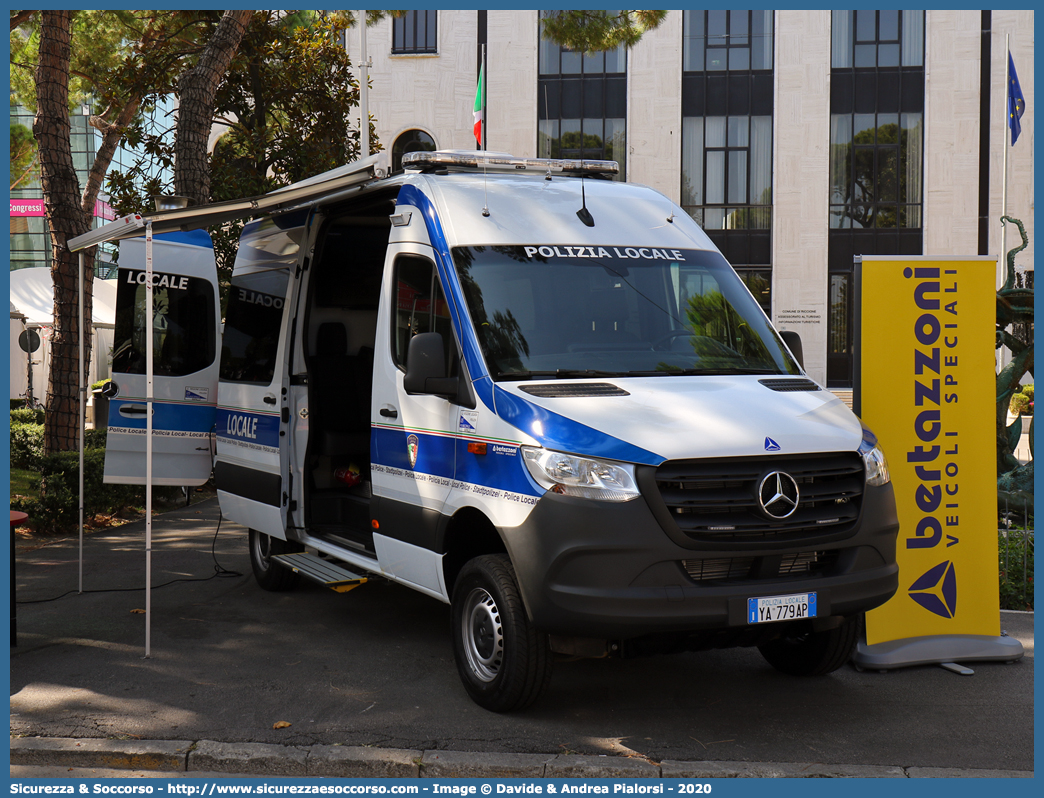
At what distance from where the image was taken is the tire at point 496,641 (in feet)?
16.5

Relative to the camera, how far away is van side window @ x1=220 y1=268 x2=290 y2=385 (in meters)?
7.86

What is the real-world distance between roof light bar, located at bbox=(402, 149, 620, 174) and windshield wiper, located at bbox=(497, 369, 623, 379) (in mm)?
1693

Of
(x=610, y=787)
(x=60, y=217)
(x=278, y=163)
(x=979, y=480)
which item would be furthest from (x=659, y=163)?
(x=610, y=787)

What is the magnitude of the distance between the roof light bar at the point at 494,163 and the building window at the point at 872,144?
2558 cm

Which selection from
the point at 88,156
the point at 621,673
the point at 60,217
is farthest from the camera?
the point at 88,156

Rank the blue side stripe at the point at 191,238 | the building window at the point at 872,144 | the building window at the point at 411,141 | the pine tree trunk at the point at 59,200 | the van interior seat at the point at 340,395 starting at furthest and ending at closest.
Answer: the building window at the point at 411,141, the building window at the point at 872,144, the pine tree trunk at the point at 59,200, the blue side stripe at the point at 191,238, the van interior seat at the point at 340,395

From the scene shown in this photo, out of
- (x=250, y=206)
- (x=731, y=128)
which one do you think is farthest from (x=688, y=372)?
(x=731, y=128)

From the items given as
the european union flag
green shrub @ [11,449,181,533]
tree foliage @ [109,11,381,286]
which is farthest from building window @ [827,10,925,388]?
green shrub @ [11,449,181,533]

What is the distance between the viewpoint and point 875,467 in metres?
5.23

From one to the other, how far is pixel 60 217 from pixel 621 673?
9.01 metres

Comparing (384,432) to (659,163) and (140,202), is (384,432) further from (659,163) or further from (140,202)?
(659,163)

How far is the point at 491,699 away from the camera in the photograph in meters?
5.28

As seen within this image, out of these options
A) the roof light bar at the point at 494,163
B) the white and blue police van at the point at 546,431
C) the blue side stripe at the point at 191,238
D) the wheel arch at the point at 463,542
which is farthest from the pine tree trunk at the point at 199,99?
the wheel arch at the point at 463,542

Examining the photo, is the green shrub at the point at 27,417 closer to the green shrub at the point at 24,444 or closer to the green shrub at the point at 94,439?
the green shrub at the point at 24,444
